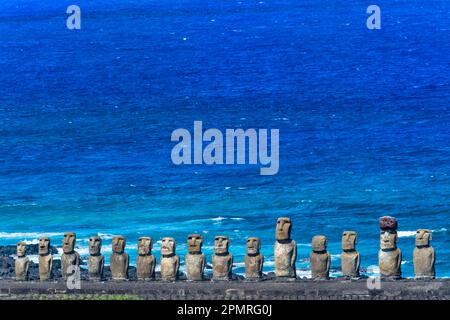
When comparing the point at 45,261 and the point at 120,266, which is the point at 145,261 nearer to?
the point at 120,266

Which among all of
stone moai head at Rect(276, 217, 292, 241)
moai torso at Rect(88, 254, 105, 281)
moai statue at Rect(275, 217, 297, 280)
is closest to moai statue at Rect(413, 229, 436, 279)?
moai statue at Rect(275, 217, 297, 280)

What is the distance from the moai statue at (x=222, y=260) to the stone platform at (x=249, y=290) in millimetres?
336

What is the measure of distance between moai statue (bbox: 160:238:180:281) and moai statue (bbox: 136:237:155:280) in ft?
1.20

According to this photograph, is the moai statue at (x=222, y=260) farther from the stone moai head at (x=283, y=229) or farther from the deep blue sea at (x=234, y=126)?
the deep blue sea at (x=234, y=126)

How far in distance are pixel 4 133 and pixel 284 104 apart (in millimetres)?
24279

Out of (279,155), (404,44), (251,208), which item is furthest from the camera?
(404,44)

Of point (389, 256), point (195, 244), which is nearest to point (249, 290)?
point (195, 244)

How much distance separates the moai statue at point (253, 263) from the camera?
197ft

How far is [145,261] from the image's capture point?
60500 mm

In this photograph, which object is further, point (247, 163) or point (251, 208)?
point (247, 163)

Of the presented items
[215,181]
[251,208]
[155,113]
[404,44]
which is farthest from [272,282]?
[404,44]
